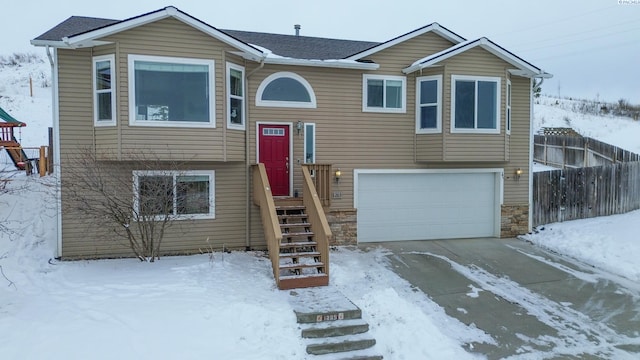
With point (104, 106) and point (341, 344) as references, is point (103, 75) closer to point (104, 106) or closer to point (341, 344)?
point (104, 106)

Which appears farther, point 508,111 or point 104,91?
point 508,111

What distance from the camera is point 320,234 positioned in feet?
26.8

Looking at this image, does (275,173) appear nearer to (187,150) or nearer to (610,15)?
(187,150)

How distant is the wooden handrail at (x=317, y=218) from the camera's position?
7802 mm

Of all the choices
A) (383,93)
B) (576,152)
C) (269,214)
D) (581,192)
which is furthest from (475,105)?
(576,152)

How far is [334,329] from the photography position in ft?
20.0

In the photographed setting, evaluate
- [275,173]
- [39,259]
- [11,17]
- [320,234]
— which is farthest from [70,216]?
[11,17]

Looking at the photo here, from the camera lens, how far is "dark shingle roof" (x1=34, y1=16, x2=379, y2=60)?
992 cm

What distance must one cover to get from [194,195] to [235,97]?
8.14 ft

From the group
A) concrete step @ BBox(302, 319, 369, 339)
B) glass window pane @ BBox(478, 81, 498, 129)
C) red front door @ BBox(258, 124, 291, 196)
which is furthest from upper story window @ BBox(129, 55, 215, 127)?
glass window pane @ BBox(478, 81, 498, 129)

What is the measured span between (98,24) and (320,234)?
7901 mm

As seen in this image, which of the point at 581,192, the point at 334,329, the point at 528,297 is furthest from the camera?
the point at 581,192

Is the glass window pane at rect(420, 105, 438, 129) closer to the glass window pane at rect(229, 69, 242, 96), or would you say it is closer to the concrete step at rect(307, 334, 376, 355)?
the glass window pane at rect(229, 69, 242, 96)

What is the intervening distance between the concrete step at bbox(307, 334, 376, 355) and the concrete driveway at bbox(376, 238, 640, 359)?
1.50 metres
